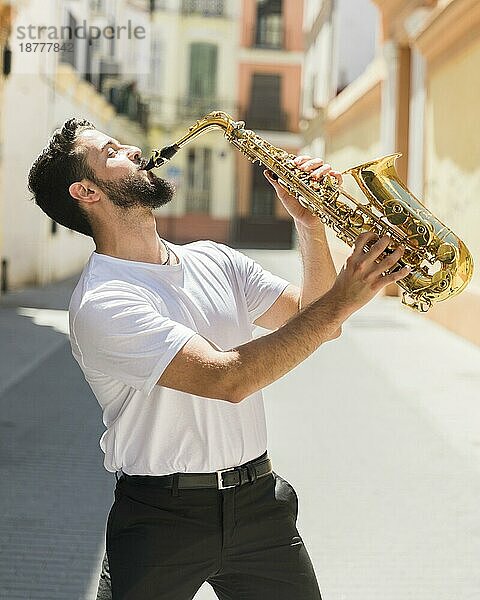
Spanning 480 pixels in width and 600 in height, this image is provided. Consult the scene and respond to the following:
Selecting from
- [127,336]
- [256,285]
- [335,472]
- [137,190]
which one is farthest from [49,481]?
[127,336]

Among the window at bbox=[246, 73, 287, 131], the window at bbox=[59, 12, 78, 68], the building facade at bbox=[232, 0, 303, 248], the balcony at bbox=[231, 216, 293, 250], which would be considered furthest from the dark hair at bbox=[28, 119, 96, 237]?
the window at bbox=[246, 73, 287, 131]

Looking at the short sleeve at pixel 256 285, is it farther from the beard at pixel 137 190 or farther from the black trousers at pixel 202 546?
the black trousers at pixel 202 546

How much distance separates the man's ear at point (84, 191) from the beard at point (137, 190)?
0.02 metres

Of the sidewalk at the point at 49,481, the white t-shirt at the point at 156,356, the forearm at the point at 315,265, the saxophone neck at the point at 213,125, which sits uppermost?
the saxophone neck at the point at 213,125

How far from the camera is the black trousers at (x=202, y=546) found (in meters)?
2.14

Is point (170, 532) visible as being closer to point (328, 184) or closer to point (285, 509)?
point (285, 509)

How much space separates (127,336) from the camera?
204 centimetres

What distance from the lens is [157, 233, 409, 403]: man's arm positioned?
1.97 metres

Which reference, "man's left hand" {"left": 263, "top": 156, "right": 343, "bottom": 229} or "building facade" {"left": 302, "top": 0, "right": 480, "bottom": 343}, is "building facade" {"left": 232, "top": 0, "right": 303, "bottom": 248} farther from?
"man's left hand" {"left": 263, "top": 156, "right": 343, "bottom": 229}

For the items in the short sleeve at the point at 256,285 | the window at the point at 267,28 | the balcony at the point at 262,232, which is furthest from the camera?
the window at the point at 267,28

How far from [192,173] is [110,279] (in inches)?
1497

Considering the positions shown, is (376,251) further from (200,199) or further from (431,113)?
(200,199)

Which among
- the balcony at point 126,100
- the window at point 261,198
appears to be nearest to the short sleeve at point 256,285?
the balcony at point 126,100

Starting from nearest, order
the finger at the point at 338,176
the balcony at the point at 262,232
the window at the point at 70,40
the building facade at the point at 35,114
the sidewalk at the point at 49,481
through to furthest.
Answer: the finger at the point at 338,176, the sidewalk at the point at 49,481, the building facade at the point at 35,114, the window at the point at 70,40, the balcony at the point at 262,232
